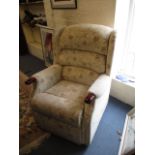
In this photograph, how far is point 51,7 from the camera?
2.66 m

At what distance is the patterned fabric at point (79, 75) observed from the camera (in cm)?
174

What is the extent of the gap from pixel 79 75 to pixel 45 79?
0.42m

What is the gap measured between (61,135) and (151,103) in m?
1.26

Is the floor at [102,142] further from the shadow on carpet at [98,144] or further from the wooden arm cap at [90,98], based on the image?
the wooden arm cap at [90,98]

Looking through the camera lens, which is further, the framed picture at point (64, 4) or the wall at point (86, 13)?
the framed picture at point (64, 4)

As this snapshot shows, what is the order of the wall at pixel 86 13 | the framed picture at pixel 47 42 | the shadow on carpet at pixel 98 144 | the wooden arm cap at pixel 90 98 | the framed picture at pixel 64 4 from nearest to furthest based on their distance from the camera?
the wooden arm cap at pixel 90 98 → the shadow on carpet at pixel 98 144 → the wall at pixel 86 13 → the framed picture at pixel 64 4 → the framed picture at pixel 47 42

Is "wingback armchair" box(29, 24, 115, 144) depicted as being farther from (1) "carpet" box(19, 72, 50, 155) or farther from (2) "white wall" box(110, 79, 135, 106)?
(2) "white wall" box(110, 79, 135, 106)

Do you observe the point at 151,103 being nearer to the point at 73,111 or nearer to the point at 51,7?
the point at 73,111

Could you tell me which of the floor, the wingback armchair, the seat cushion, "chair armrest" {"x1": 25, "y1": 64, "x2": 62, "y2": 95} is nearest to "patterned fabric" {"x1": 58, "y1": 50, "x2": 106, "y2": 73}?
the wingback armchair

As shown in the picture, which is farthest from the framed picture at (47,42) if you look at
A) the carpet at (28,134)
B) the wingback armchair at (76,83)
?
the carpet at (28,134)

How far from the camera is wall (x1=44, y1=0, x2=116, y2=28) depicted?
1841 millimetres
